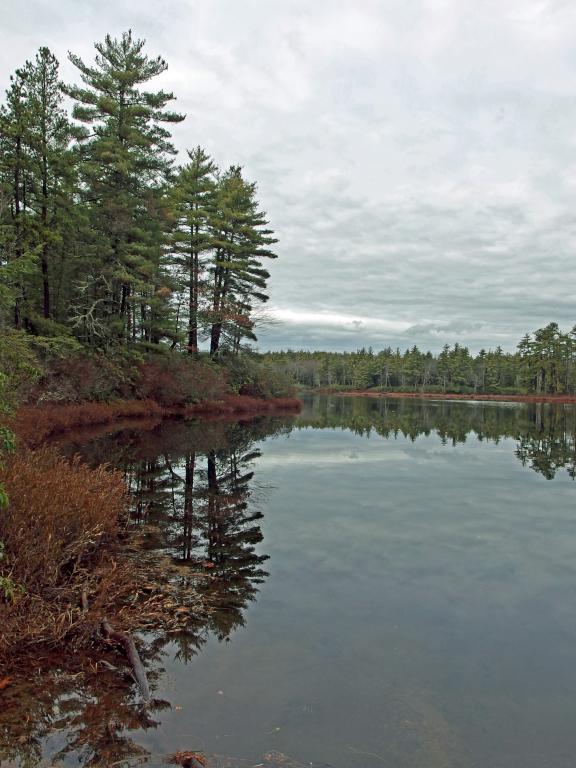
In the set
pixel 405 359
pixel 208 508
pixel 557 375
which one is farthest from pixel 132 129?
pixel 405 359

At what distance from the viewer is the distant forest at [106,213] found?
24688 mm

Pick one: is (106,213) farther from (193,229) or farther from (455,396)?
(455,396)

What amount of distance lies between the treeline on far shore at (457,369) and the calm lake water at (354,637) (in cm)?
7698

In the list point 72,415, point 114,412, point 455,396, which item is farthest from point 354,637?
point 455,396

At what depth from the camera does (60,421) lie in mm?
21688

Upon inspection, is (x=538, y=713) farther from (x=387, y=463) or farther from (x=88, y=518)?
(x=387, y=463)

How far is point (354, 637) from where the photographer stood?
593 centimetres

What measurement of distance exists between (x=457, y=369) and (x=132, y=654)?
128 m

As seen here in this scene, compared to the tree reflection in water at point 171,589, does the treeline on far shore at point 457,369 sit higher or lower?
higher

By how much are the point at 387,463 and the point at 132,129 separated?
78.5 feet

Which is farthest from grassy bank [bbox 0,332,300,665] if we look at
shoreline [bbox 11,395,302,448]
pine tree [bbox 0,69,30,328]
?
pine tree [bbox 0,69,30,328]

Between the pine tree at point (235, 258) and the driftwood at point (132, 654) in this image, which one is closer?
the driftwood at point (132, 654)

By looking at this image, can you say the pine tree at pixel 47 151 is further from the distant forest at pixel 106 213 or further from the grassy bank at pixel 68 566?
the grassy bank at pixel 68 566

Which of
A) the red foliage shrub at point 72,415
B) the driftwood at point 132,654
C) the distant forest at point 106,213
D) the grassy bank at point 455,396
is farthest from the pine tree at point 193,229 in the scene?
the grassy bank at point 455,396
